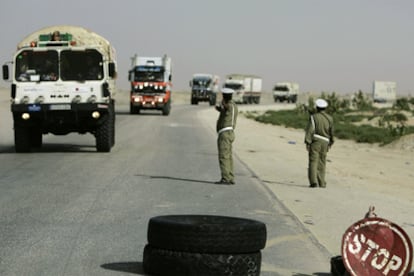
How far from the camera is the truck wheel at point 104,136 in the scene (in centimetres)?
2245

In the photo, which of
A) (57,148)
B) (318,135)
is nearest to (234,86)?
(57,148)

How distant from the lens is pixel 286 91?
4663 inches

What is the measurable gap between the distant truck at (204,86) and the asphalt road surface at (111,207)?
180 feet

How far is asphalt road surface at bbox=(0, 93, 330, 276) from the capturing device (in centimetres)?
823

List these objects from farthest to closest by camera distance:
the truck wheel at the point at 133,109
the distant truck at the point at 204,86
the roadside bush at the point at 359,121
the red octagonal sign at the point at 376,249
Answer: the distant truck at the point at 204,86
the truck wheel at the point at 133,109
the roadside bush at the point at 359,121
the red octagonal sign at the point at 376,249

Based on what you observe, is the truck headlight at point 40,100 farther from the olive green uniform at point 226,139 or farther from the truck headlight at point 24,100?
the olive green uniform at point 226,139

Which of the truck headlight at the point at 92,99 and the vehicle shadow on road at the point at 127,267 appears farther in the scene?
the truck headlight at the point at 92,99

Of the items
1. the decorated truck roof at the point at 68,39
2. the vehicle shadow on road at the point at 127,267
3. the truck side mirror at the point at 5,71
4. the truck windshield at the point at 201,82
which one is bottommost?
the truck windshield at the point at 201,82

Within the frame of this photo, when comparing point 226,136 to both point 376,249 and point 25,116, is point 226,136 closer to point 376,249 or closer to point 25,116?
point 25,116

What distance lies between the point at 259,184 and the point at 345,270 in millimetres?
8965

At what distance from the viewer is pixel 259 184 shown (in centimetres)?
1627

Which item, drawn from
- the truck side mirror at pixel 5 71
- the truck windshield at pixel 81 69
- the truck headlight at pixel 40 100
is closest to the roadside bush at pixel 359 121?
the truck windshield at pixel 81 69

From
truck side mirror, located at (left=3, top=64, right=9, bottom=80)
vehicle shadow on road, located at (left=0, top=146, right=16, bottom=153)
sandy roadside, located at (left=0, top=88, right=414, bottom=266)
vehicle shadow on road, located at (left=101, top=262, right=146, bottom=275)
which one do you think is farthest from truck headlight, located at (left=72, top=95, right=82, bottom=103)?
vehicle shadow on road, located at (left=101, top=262, right=146, bottom=275)

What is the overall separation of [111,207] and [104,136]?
10547 mm
